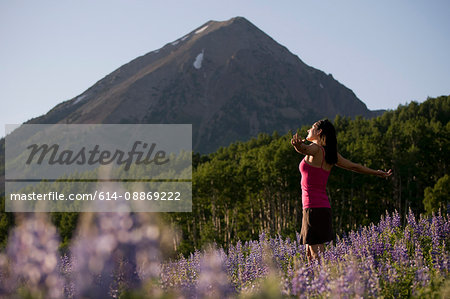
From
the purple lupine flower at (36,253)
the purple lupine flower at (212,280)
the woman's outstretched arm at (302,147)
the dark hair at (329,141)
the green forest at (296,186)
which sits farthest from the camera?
the green forest at (296,186)

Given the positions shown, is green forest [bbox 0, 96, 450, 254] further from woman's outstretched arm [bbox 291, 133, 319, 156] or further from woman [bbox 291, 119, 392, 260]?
woman's outstretched arm [bbox 291, 133, 319, 156]

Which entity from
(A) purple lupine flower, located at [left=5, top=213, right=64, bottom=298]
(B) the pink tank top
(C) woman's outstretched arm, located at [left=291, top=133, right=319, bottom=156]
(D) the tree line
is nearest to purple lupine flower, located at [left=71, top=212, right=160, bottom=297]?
(A) purple lupine flower, located at [left=5, top=213, right=64, bottom=298]

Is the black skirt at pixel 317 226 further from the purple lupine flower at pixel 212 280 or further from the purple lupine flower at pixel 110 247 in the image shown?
the purple lupine flower at pixel 110 247

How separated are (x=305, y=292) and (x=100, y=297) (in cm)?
218

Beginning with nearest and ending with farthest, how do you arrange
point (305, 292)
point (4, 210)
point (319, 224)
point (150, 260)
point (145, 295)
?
point (145, 295) → point (150, 260) → point (305, 292) → point (319, 224) → point (4, 210)

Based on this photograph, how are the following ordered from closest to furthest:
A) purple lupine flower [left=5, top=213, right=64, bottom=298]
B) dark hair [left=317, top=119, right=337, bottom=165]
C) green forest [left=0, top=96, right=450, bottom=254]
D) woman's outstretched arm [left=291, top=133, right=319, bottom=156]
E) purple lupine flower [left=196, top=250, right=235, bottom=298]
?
purple lupine flower [left=5, top=213, right=64, bottom=298] → purple lupine flower [left=196, top=250, right=235, bottom=298] → woman's outstretched arm [left=291, top=133, right=319, bottom=156] → dark hair [left=317, top=119, right=337, bottom=165] → green forest [left=0, top=96, right=450, bottom=254]

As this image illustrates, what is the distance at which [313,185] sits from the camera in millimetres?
7258

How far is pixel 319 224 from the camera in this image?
7.24 metres

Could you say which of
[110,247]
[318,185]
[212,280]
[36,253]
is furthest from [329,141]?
[36,253]

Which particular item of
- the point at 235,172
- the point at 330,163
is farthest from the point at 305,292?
the point at 235,172

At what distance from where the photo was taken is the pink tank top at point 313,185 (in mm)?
7223

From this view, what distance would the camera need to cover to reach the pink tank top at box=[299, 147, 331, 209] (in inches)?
284

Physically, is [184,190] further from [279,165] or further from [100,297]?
[100,297]

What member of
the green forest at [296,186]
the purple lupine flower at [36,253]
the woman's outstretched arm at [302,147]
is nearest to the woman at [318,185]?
the woman's outstretched arm at [302,147]
